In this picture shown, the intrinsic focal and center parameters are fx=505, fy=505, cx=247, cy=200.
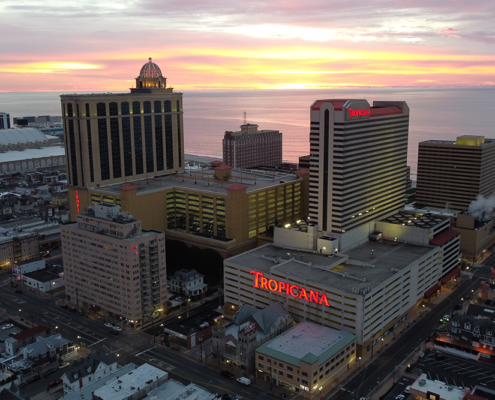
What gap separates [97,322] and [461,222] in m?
101

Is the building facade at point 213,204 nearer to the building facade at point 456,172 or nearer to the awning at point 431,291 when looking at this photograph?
the awning at point 431,291

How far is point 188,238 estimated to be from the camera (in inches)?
5364

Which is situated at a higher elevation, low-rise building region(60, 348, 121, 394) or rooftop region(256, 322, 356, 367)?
rooftop region(256, 322, 356, 367)

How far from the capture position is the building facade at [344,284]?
9306 cm

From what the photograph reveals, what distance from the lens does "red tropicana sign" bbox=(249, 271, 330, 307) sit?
95.7m

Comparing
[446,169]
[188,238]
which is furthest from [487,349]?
[446,169]

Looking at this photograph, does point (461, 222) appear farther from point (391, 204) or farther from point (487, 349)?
point (487, 349)

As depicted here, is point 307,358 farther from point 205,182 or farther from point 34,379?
point 205,182

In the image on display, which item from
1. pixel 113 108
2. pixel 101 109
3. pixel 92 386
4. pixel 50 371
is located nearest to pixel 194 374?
pixel 92 386

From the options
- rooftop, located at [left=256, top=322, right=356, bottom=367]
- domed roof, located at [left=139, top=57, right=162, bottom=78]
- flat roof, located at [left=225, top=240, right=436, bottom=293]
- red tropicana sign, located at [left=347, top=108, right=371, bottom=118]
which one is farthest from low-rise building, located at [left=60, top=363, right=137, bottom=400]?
domed roof, located at [left=139, top=57, right=162, bottom=78]

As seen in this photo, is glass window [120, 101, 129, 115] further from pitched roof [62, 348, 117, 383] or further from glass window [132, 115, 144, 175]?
pitched roof [62, 348, 117, 383]

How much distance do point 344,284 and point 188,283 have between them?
3937 centimetres

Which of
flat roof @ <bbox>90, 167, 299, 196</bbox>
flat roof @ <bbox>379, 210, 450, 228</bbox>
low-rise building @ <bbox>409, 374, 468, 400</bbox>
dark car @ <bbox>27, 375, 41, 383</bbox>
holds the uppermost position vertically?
flat roof @ <bbox>90, 167, 299, 196</bbox>

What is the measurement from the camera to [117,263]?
103188mm
